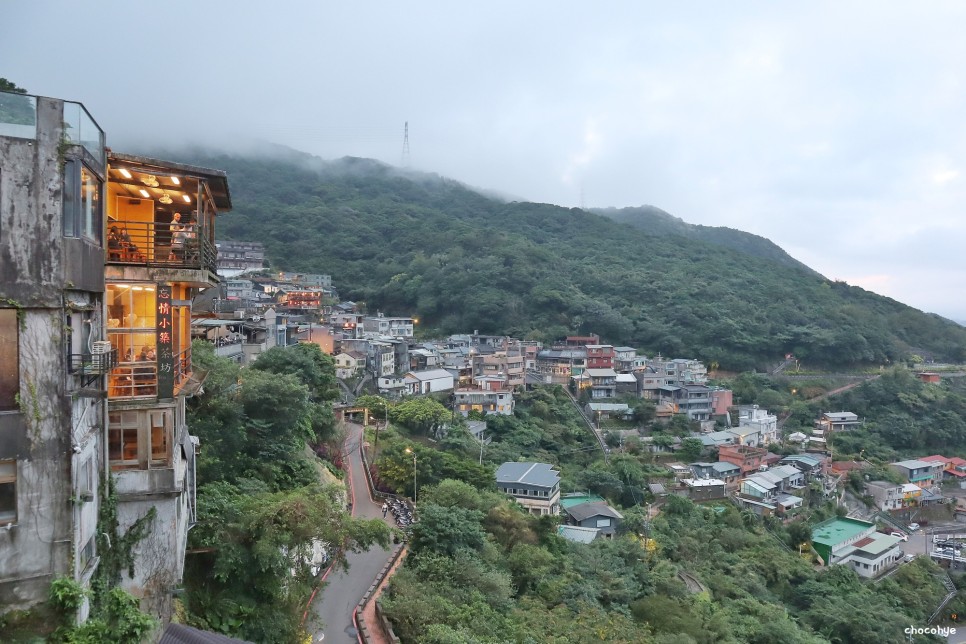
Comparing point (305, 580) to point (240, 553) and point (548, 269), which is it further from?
point (548, 269)

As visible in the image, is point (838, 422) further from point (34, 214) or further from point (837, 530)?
point (34, 214)

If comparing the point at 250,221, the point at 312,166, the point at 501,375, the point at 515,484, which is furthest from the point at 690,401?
the point at 312,166

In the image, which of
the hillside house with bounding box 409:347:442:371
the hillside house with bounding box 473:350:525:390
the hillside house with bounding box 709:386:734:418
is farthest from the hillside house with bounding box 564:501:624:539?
the hillside house with bounding box 709:386:734:418

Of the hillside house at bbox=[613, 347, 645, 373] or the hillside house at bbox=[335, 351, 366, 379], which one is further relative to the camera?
the hillside house at bbox=[613, 347, 645, 373]

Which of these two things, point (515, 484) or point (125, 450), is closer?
point (125, 450)

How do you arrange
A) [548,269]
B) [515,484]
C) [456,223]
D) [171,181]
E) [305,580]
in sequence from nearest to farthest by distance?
[171,181] → [305,580] → [515,484] → [548,269] → [456,223]

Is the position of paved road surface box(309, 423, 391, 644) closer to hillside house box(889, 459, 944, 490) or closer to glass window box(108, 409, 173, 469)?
glass window box(108, 409, 173, 469)
